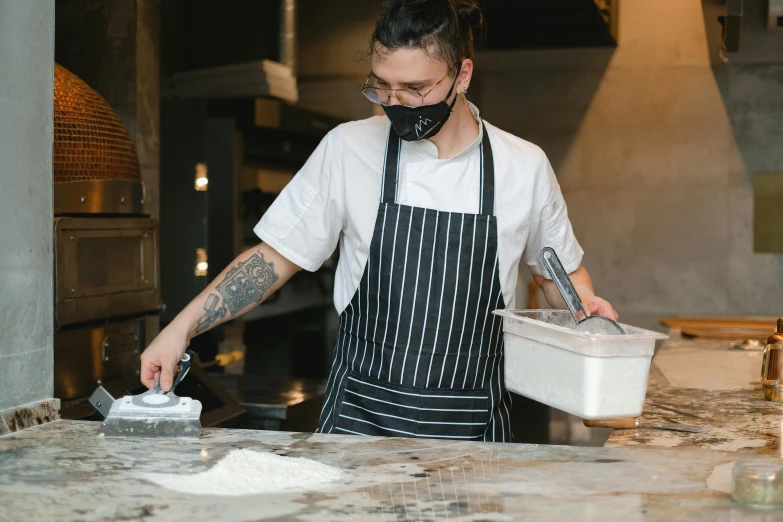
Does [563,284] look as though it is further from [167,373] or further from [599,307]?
[167,373]

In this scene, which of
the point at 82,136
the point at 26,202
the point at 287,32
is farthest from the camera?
the point at 287,32

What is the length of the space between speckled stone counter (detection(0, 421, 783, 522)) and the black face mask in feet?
2.14

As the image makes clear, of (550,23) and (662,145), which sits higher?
(550,23)

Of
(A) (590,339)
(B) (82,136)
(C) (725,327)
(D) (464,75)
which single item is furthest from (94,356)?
(C) (725,327)

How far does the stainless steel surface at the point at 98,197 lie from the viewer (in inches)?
87.7

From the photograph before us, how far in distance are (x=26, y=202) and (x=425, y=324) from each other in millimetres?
807

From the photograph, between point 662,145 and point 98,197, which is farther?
point 662,145

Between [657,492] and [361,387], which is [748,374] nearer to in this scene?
[361,387]

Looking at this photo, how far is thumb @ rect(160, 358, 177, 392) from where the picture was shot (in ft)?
5.27

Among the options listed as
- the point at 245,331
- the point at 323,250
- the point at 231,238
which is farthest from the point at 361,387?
the point at 245,331

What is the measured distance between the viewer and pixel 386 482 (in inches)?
47.6

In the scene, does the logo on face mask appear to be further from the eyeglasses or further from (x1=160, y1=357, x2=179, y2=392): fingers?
(x1=160, y1=357, x2=179, y2=392): fingers

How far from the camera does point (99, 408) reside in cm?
212

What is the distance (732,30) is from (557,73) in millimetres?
1097
